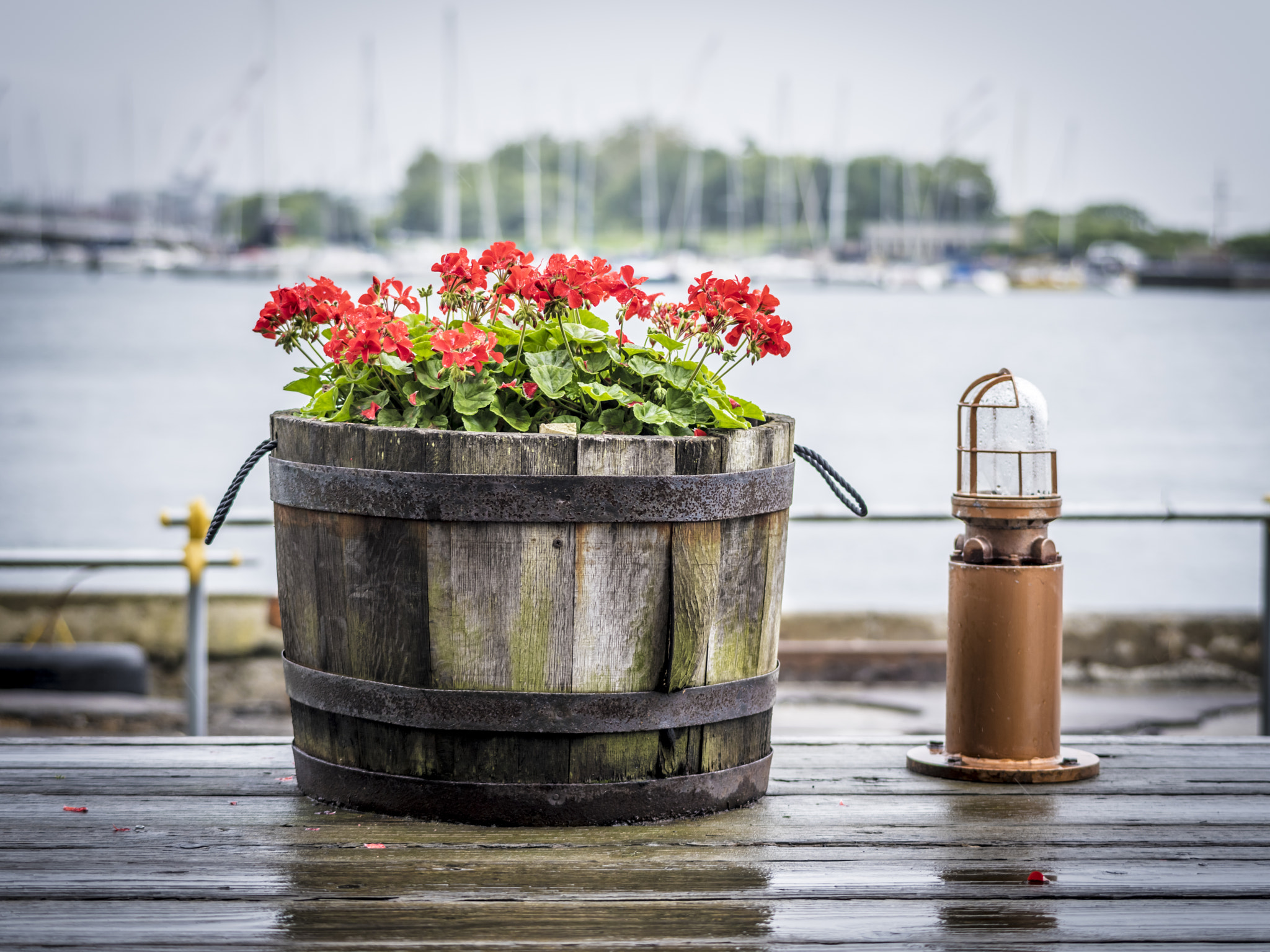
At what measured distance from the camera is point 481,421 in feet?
9.99

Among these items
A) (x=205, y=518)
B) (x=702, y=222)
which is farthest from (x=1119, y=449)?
(x=702, y=222)

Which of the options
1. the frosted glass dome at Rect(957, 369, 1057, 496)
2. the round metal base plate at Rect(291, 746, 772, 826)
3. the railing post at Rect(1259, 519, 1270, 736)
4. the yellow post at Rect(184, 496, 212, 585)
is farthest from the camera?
the railing post at Rect(1259, 519, 1270, 736)

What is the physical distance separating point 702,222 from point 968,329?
17106 millimetres

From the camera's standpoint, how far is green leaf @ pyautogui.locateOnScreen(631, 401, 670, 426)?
300 cm

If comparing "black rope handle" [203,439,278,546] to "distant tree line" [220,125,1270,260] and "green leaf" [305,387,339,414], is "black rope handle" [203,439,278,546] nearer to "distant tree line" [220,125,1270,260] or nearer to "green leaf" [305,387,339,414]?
Result: "green leaf" [305,387,339,414]

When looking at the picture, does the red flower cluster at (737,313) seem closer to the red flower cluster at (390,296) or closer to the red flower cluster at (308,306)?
the red flower cluster at (390,296)

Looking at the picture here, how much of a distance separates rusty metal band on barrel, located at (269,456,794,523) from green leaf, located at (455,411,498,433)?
0.56 feet

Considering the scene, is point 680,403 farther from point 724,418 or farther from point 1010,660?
point 1010,660

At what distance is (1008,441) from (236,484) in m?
1.93

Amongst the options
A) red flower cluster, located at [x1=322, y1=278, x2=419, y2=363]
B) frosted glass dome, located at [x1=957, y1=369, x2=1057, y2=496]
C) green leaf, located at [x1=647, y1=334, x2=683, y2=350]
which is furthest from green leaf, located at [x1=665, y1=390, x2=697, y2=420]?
frosted glass dome, located at [x1=957, y1=369, x2=1057, y2=496]

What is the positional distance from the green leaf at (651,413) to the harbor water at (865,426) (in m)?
2.76

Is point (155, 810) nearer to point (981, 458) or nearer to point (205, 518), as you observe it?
point (981, 458)

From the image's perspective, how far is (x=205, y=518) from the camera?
5602 mm

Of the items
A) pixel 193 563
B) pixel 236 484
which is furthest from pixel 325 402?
pixel 193 563
